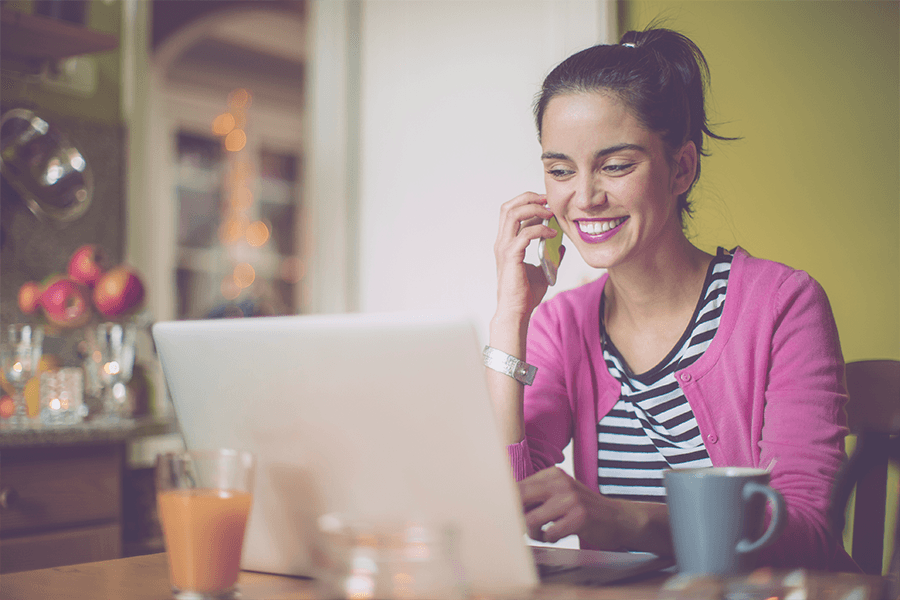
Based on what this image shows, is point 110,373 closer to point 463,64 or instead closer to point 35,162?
point 35,162

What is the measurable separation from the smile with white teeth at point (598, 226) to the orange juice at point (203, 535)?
0.71 meters

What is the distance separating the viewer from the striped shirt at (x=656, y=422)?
3.73 feet

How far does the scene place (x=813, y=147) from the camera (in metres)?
1.28

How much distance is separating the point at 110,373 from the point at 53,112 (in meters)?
0.70

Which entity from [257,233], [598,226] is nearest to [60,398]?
[598,226]

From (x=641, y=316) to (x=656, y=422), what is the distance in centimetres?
16

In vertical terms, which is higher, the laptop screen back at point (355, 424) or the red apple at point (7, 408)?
the laptop screen back at point (355, 424)

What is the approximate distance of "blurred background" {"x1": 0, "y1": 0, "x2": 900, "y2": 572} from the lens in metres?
1.25

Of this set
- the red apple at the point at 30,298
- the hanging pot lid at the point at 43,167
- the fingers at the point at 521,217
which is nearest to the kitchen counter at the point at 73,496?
the red apple at the point at 30,298

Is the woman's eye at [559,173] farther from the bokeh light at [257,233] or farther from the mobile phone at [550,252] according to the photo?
the bokeh light at [257,233]

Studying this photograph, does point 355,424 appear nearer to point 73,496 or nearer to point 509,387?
point 509,387

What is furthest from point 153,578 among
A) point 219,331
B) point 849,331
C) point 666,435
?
point 849,331

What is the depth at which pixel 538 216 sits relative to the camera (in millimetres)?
1238

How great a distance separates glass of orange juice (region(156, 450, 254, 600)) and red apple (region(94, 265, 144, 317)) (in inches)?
47.1
